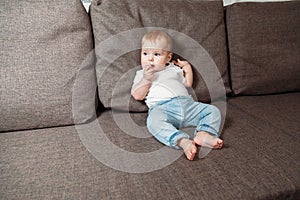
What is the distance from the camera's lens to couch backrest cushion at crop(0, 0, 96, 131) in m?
1.08

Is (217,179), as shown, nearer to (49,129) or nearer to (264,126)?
(264,126)

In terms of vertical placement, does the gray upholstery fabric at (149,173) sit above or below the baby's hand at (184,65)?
below

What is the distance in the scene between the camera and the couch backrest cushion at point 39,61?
108cm

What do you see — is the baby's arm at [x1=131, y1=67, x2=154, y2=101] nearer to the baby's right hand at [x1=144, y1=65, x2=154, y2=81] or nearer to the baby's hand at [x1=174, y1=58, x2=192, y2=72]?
the baby's right hand at [x1=144, y1=65, x2=154, y2=81]

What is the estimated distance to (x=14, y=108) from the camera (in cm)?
108

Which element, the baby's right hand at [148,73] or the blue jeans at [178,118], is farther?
the baby's right hand at [148,73]

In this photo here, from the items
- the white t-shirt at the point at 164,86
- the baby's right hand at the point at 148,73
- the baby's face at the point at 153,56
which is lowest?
the white t-shirt at the point at 164,86

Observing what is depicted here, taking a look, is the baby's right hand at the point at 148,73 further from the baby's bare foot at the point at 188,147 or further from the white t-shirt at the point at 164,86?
the baby's bare foot at the point at 188,147

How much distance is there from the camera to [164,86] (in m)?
1.24

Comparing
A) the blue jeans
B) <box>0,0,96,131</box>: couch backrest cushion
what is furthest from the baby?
<box>0,0,96,131</box>: couch backrest cushion

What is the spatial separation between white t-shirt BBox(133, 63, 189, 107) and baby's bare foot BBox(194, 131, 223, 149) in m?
0.27

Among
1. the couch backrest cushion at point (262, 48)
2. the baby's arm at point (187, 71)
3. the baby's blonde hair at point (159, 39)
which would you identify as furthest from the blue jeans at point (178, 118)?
the couch backrest cushion at point (262, 48)

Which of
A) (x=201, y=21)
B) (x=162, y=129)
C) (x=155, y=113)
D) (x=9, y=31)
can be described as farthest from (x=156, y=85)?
(x=9, y=31)

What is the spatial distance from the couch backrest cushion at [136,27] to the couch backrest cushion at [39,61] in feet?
0.34
